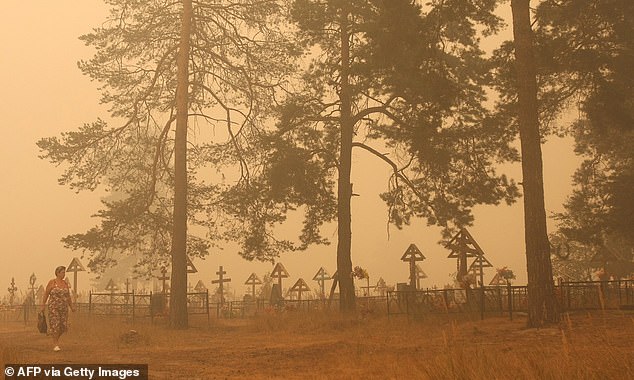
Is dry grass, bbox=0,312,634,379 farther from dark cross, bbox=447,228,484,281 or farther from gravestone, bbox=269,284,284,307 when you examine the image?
gravestone, bbox=269,284,284,307

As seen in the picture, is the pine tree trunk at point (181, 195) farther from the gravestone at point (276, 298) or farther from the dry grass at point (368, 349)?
the gravestone at point (276, 298)

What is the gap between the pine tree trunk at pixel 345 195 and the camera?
824 inches

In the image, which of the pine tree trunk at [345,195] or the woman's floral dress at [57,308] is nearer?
the woman's floral dress at [57,308]

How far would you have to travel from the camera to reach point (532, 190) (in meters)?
13.1

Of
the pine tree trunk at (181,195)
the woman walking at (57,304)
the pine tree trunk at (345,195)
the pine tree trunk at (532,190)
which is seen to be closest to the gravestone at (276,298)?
the pine tree trunk at (345,195)

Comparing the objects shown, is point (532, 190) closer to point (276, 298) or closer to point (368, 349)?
point (368, 349)

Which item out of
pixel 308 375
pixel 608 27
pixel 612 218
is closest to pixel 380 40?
pixel 608 27

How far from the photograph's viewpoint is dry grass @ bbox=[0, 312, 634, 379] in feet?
21.8

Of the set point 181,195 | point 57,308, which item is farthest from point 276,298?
point 57,308

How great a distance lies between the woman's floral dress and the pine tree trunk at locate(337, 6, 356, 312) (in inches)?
371

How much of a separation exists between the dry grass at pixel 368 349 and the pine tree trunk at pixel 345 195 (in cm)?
236

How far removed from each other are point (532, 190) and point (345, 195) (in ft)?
30.7

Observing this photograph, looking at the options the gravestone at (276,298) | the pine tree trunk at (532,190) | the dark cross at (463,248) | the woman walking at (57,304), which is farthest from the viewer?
the gravestone at (276,298)

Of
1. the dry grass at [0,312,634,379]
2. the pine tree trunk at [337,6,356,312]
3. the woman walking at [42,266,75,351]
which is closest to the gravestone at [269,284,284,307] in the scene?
the pine tree trunk at [337,6,356,312]
